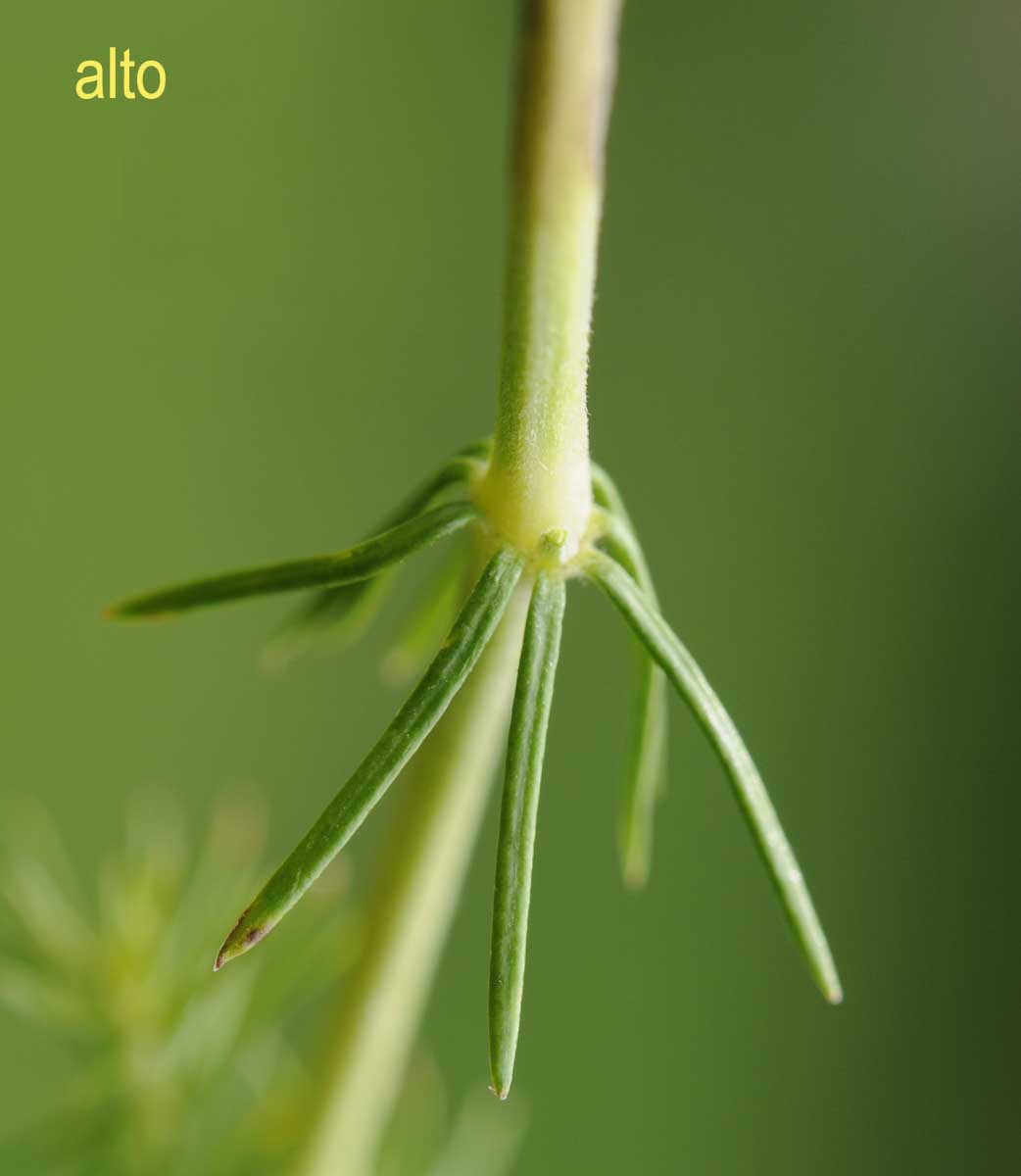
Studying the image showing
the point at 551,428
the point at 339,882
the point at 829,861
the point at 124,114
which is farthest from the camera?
the point at 829,861

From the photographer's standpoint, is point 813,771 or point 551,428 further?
point 813,771

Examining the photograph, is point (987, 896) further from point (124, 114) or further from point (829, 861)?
point (124, 114)

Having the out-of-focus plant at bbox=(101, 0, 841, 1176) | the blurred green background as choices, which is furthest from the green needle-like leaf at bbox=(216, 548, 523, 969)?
the blurred green background

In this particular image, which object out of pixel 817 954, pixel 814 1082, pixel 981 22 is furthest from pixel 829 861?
pixel 817 954

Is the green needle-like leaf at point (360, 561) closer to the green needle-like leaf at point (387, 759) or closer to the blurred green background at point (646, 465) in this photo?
the green needle-like leaf at point (387, 759)

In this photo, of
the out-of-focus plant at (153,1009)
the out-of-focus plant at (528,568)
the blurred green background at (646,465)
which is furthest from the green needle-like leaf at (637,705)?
the blurred green background at (646,465)

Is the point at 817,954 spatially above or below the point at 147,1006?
above
